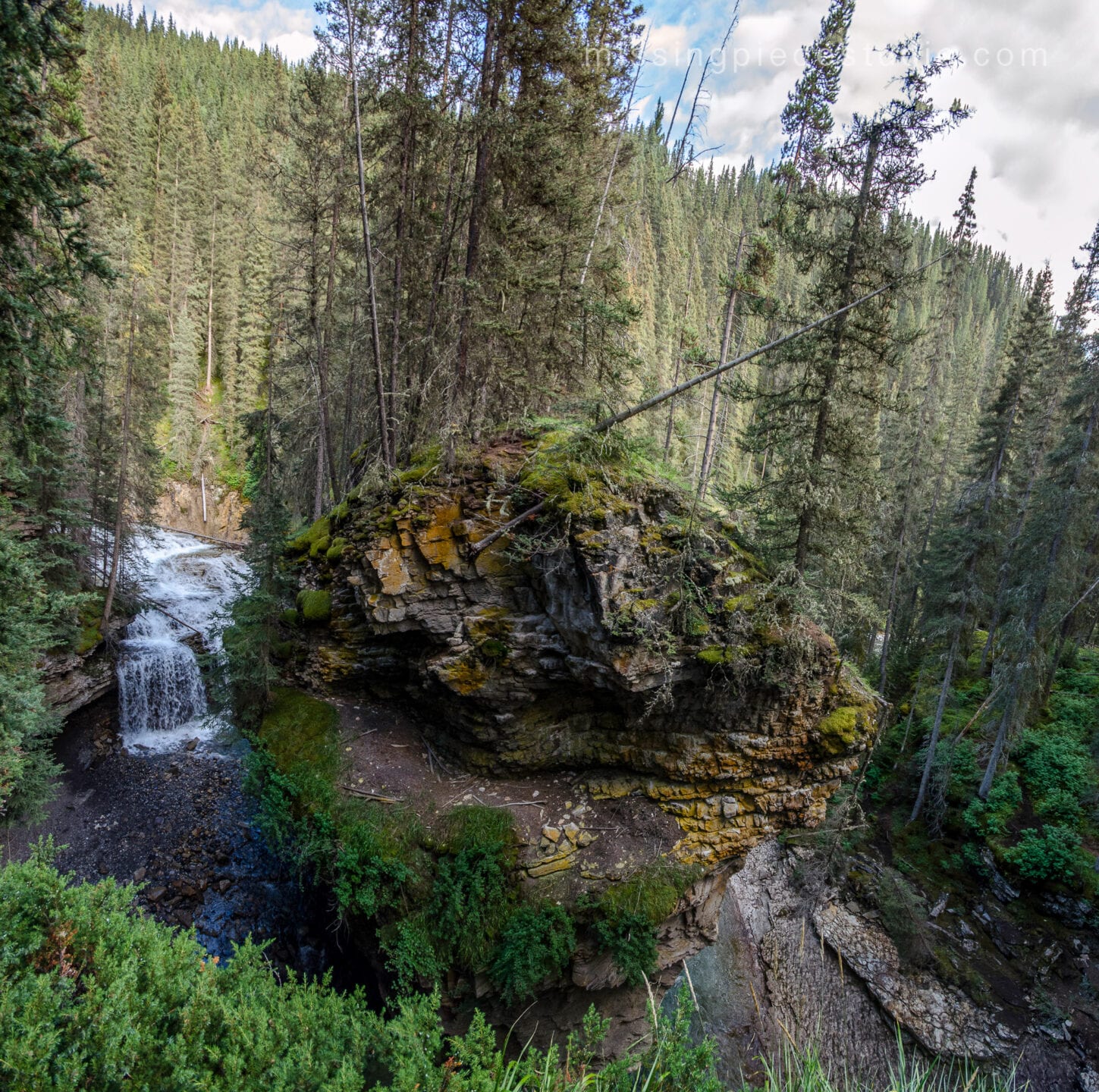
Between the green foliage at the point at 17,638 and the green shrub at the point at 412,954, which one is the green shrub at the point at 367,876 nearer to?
the green shrub at the point at 412,954

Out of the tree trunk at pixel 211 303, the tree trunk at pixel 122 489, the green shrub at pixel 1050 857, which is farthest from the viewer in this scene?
the tree trunk at pixel 211 303

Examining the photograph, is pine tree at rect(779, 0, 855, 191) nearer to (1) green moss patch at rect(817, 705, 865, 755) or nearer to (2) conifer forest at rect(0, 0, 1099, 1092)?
(2) conifer forest at rect(0, 0, 1099, 1092)

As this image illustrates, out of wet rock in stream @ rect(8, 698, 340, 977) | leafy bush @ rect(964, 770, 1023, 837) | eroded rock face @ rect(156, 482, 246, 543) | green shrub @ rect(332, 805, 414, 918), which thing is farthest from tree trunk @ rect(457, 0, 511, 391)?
eroded rock face @ rect(156, 482, 246, 543)

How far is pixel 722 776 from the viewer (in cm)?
905

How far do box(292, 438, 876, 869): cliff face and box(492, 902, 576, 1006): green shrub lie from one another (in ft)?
6.62

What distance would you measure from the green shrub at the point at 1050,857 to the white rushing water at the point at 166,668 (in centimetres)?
2263

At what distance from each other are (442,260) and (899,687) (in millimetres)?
25365

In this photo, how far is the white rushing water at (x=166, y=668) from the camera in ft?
50.9

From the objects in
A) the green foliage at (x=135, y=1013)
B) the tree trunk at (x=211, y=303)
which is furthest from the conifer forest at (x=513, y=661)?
the tree trunk at (x=211, y=303)

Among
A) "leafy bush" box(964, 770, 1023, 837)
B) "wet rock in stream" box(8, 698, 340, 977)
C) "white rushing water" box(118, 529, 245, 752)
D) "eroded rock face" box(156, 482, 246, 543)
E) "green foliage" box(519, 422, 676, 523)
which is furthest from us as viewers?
"eroded rock face" box(156, 482, 246, 543)

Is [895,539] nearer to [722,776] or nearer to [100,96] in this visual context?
[722,776]

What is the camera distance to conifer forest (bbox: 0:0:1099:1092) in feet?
17.7

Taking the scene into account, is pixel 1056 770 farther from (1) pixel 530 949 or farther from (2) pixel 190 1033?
(2) pixel 190 1033

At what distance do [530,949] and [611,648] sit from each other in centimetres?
434
